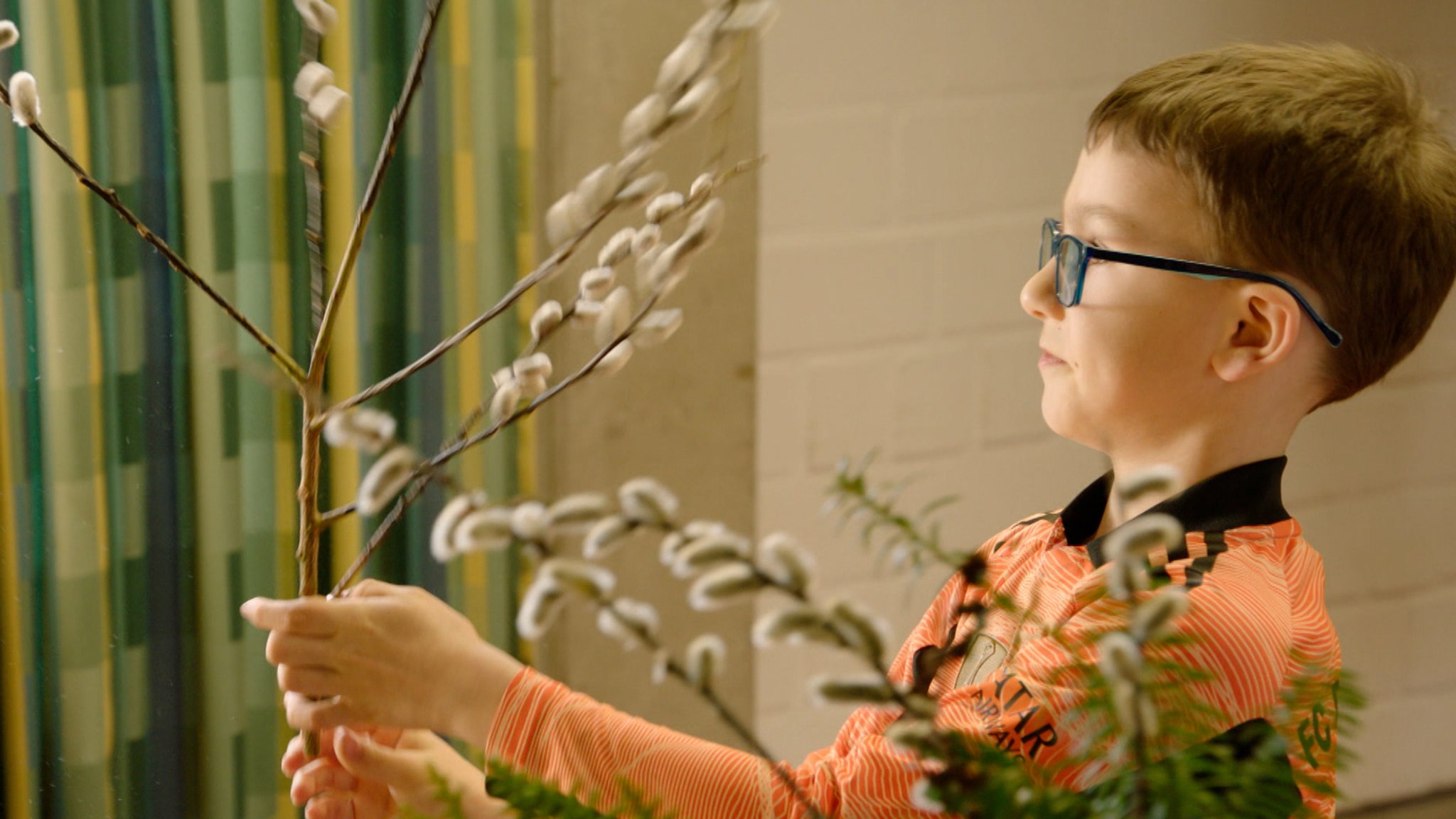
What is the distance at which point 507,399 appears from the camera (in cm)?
78

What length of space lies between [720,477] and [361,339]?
416 millimetres

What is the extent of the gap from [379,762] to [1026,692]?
0.32 m

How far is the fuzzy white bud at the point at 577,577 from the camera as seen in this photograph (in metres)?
0.40

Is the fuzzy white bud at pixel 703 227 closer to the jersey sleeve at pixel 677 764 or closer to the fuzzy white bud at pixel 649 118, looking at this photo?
the fuzzy white bud at pixel 649 118

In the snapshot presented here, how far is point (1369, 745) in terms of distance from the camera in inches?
84.4

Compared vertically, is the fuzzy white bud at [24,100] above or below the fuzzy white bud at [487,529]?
above

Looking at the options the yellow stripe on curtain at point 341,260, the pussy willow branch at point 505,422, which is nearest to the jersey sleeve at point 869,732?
the pussy willow branch at point 505,422

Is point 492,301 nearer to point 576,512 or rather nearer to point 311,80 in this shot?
point 311,80

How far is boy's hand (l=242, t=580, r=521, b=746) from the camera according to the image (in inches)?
29.5

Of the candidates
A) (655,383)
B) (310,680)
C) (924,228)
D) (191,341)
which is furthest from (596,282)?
(924,228)

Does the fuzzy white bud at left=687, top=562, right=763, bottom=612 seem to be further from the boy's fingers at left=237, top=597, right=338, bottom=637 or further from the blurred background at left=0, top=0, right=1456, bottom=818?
the blurred background at left=0, top=0, right=1456, bottom=818

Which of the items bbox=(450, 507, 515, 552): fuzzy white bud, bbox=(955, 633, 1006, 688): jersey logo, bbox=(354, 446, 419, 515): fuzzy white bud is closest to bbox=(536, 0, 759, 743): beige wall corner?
bbox=(955, 633, 1006, 688): jersey logo

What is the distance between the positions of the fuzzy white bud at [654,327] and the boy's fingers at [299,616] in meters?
0.20

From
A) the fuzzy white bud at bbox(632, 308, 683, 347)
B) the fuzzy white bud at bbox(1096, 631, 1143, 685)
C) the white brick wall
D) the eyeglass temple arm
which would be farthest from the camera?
the white brick wall
